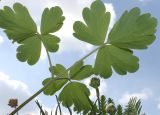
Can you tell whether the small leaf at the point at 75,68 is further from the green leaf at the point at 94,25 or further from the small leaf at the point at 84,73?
the green leaf at the point at 94,25

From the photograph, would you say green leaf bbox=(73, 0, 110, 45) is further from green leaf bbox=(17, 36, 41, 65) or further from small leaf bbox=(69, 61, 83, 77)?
green leaf bbox=(17, 36, 41, 65)

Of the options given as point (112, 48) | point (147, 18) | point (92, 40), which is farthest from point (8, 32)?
point (147, 18)

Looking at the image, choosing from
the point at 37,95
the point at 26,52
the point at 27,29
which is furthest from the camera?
the point at 26,52

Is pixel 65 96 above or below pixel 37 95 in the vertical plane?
above

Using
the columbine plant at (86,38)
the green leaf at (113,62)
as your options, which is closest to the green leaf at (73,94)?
the columbine plant at (86,38)

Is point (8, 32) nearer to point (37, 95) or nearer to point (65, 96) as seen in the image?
point (65, 96)

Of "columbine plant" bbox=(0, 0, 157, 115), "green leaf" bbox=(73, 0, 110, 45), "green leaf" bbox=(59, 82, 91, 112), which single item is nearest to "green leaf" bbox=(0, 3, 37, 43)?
"columbine plant" bbox=(0, 0, 157, 115)

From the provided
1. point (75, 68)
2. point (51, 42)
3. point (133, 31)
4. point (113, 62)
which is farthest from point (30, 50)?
point (133, 31)

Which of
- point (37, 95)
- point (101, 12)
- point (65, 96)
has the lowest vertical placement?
point (37, 95)
